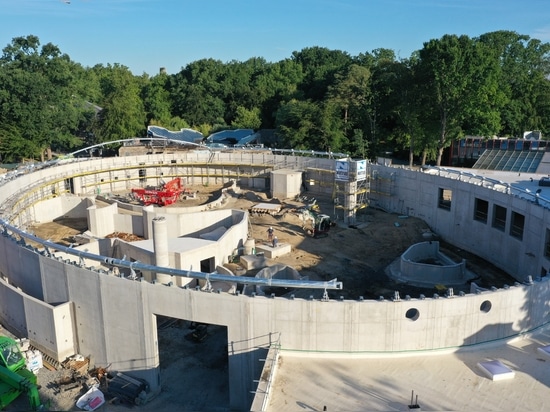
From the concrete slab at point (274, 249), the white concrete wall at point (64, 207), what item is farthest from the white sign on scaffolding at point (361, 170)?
the white concrete wall at point (64, 207)

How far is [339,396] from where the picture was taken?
15.0 meters

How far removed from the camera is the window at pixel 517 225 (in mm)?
31308

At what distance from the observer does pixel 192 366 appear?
21969 millimetres

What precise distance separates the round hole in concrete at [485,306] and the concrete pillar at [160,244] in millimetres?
14117

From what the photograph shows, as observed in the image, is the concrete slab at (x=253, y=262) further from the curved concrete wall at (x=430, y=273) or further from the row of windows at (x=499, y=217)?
the row of windows at (x=499, y=217)

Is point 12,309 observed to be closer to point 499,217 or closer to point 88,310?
point 88,310

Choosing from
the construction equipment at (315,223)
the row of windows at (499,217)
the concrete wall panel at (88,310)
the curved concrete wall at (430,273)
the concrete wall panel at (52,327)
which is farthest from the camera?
the construction equipment at (315,223)

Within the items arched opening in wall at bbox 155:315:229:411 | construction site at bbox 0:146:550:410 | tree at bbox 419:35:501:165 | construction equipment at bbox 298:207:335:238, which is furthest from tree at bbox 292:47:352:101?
arched opening in wall at bbox 155:315:229:411

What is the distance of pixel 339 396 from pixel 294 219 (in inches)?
1028

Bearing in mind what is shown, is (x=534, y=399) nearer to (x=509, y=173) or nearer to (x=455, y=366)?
(x=455, y=366)

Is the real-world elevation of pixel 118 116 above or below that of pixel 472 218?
above

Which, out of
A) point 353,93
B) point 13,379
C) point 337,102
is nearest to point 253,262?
point 13,379

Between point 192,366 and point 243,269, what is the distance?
31.0ft

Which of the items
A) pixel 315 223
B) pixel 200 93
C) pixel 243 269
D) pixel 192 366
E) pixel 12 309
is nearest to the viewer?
pixel 192 366
